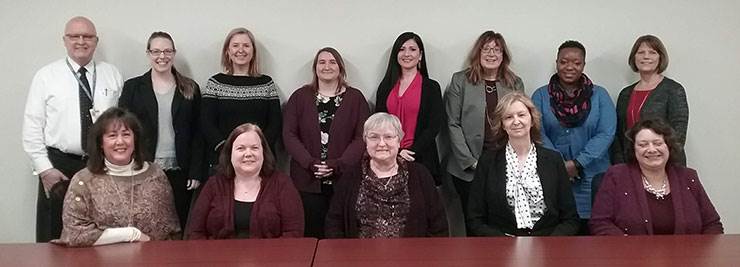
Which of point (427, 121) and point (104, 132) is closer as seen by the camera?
point (104, 132)

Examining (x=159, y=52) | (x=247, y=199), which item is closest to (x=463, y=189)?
(x=247, y=199)

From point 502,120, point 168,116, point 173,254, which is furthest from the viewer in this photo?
point 168,116

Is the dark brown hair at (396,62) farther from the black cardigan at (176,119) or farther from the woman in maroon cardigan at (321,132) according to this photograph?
the black cardigan at (176,119)

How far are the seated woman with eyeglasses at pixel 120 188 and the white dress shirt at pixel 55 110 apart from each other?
0.96m

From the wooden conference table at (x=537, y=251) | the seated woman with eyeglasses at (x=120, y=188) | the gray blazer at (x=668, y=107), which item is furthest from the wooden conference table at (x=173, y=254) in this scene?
the gray blazer at (x=668, y=107)

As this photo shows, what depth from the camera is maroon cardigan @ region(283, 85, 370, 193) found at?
3.97 metres

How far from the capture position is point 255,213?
9.95 feet

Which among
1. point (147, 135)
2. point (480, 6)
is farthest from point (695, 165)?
point (147, 135)

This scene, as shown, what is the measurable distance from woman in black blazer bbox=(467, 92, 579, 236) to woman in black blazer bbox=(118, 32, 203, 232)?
5.61ft

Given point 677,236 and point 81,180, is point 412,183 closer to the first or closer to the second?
point 677,236

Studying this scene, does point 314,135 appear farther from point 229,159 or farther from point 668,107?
point 668,107

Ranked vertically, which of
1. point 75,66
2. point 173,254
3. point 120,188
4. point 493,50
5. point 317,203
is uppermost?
point 493,50

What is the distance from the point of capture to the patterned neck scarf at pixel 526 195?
3.21m

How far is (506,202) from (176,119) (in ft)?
6.45
